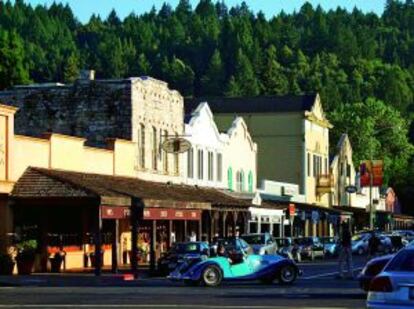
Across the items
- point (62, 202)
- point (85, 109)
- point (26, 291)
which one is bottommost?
point (26, 291)

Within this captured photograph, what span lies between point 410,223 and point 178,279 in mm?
103220

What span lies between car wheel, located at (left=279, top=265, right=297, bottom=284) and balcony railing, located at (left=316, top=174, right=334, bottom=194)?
54275 mm

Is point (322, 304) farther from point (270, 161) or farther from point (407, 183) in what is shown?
point (407, 183)

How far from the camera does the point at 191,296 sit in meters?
24.5

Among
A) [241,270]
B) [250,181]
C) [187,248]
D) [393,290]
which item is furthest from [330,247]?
[393,290]

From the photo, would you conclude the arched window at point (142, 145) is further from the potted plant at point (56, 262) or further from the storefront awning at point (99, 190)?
the potted plant at point (56, 262)

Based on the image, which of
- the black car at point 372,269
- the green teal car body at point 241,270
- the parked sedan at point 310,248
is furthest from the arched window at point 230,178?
the black car at point 372,269

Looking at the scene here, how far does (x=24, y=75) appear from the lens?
90.1 m

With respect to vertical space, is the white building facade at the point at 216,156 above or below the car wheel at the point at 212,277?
above

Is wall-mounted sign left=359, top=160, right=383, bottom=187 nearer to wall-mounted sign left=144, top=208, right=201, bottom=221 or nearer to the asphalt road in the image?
wall-mounted sign left=144, top=208, right=201, bottom=221

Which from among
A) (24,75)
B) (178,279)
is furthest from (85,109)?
(24,75)

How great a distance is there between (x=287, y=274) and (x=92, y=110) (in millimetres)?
20908

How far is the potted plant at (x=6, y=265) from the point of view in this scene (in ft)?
121

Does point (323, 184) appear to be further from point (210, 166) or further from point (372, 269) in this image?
point (372, 269)
